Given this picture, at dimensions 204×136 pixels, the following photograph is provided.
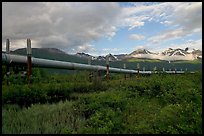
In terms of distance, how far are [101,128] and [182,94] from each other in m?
4.14

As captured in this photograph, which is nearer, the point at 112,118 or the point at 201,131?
the point at 201,131

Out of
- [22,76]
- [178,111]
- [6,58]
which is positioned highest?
[6,58]

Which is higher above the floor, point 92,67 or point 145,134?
point 92,67

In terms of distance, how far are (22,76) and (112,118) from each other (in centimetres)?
→ 487

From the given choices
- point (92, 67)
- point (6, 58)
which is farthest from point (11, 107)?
point (92, 67)

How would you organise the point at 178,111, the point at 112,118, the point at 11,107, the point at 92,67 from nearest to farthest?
the point at 178,111
the point at 112,118
the point at 11,107
the point at 92,67

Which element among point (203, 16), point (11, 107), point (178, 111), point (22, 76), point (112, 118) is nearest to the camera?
point (203, 16)

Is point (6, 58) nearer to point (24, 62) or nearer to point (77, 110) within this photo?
point (24, 62)

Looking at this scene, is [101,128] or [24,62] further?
[24,62]

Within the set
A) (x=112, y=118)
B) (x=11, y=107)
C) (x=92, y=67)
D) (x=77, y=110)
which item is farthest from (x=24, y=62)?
(x=92, y=67)

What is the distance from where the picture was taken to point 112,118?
18.5ft

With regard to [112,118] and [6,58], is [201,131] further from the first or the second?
[6,58]

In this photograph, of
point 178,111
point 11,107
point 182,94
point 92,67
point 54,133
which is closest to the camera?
point 54,133

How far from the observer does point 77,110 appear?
21.4 feet
